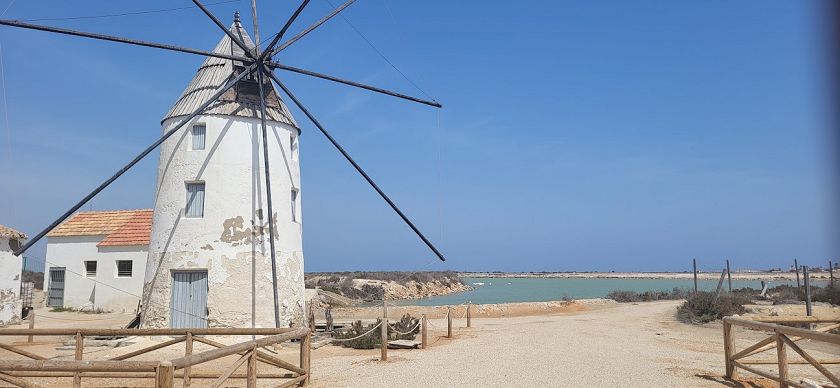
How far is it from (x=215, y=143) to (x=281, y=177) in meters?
2.15

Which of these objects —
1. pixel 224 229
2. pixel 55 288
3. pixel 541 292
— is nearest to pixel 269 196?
pixel 224 229

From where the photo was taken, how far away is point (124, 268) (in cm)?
2761

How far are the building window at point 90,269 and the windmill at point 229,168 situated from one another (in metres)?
13.3

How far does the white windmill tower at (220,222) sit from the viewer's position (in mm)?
16828

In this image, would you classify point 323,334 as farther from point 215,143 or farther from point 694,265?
point 694,265

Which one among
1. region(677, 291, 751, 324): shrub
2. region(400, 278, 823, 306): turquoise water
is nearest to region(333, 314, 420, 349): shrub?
region(677, 291, 751, 324): shrub

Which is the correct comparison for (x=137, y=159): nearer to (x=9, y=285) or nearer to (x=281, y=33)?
(x=281, y=33)

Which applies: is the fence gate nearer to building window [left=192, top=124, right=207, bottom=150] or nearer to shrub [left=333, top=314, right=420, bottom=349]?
building window [left=192, top=124, right=207, bottom=150]

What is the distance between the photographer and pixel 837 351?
50.0ft

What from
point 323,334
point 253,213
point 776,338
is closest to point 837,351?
point 776,338

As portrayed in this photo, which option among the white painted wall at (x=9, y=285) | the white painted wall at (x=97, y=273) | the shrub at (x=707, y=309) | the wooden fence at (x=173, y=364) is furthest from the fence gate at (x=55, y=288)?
the shrub at (x=707, y=309)

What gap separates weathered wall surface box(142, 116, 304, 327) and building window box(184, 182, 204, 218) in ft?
0.55

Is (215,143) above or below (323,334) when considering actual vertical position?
above

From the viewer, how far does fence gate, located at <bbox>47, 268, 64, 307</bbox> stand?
2892 cm
